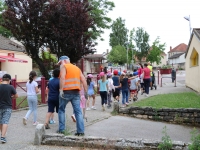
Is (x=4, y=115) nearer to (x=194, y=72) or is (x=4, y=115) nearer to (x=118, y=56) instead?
(x=194, y=72)

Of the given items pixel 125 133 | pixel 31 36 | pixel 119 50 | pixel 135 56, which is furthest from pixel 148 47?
pixel 125 133

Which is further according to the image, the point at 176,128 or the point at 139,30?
the point at 139,30

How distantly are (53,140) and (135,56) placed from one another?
248 ft

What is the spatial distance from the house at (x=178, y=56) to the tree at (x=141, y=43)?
42.0ft

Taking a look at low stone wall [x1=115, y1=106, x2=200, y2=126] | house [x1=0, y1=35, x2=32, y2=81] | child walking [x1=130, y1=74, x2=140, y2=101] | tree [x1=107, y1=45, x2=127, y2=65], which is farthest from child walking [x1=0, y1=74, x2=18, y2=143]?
tree [x1=107, y1=45, x2=127, y2=65]

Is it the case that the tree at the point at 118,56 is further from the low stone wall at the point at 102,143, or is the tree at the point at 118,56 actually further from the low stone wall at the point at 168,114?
the low stone wall at the point at 102,143

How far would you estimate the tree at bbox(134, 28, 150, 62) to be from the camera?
264ft

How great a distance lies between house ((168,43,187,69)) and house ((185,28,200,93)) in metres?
68.5

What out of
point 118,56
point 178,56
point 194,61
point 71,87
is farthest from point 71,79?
point 178,56

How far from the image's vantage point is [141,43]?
80.4 metres

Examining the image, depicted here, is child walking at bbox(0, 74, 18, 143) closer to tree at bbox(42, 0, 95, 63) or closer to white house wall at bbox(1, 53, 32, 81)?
tree at bbox(42, 0, 95, 63)

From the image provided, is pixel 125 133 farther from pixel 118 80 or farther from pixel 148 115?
pixel 118 80

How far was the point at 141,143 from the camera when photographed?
5711 mm

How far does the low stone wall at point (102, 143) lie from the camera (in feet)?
18.4
